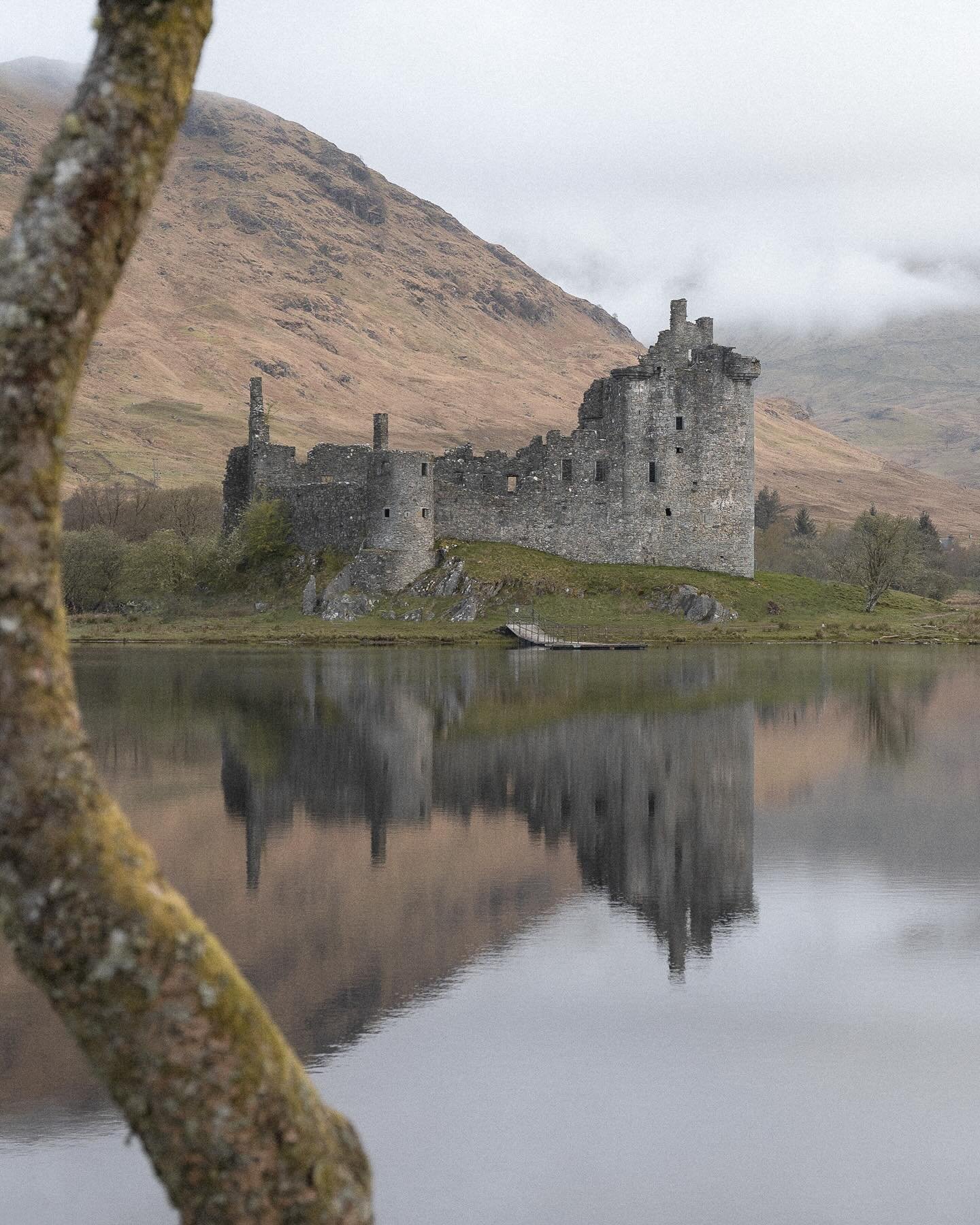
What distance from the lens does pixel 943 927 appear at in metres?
13.6

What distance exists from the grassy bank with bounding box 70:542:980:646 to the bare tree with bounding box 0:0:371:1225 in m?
48.0

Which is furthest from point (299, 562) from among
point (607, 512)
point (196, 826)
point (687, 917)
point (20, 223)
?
point (20, 223)

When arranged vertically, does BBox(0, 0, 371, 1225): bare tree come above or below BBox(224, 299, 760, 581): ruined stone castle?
below

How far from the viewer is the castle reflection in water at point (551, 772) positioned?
632 inches

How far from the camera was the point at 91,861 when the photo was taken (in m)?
4.36

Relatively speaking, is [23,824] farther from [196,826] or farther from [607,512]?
[607,512]

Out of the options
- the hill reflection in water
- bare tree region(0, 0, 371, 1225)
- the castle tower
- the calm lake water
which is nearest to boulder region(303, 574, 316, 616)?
the castle tower

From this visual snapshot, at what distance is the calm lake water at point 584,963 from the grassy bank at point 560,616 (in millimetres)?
26093

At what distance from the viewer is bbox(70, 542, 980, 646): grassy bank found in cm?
5409

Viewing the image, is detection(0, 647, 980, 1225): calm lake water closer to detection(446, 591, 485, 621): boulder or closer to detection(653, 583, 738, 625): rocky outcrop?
detection(446, 591, 485, 621): boulder

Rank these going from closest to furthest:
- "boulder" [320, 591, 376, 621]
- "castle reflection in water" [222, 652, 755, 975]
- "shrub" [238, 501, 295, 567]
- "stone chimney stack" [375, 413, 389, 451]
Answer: "castle reflection in water" [222, 652, 755, 975] → "boulder" [320, 591, 376, 621] → "shrub" [238, 501, 295, 567] → "stone chimney stack" [375, 413, 389, 451]

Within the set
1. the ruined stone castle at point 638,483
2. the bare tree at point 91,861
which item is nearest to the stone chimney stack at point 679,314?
the ruined stone castle at point 638,483

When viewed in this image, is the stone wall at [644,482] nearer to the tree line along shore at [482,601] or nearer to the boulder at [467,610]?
the tree line along shore at [482,601]

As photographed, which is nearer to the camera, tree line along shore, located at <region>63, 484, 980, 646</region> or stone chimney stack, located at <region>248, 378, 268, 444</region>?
tree line along shore, located at <region>63, 484, 980, 646</region>
